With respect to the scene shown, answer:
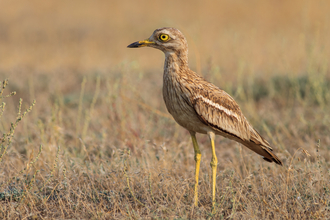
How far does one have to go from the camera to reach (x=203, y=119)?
336 cm

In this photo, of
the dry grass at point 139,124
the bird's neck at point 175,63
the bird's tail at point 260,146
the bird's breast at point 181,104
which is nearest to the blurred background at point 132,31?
the dry grass at point 139,124

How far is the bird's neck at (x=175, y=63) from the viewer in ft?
11.5

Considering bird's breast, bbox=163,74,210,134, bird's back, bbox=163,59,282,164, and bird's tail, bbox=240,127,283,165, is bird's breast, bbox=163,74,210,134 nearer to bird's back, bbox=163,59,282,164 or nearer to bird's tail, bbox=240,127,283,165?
bird's back, bbox=163,59,282,164

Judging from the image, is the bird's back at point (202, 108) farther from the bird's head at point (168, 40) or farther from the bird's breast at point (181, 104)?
the bird's head at point (168, 40)

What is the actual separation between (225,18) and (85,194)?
41.5 ft

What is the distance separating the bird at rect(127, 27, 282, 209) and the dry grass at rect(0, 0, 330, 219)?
406mm

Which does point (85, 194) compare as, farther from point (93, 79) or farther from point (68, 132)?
point (93, 79)

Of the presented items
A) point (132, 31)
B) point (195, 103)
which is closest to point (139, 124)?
point (195, 103)

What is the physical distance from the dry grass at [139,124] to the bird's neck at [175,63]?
0.91 metres

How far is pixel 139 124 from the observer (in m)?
5.77

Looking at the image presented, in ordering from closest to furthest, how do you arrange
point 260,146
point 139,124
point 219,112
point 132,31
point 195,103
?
point 195,103 → point 219,112 → point 260,146 → point 139,124 → point 132,31

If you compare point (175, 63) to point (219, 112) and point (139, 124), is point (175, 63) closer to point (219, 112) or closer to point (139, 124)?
point (219, 112)

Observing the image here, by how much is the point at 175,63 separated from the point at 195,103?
1.55 ft

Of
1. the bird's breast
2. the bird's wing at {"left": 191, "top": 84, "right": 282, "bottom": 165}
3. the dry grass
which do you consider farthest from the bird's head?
the dry grass
